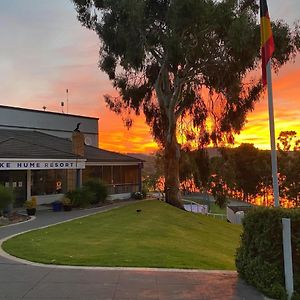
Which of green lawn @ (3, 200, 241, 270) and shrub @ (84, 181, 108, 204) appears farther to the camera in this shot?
shrub @ (84, 181, 108, 204)

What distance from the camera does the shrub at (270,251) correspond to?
7.16m

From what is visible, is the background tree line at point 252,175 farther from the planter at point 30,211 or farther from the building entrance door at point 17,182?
the planter at point 30,211

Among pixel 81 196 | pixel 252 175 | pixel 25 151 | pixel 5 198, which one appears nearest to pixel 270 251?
pixel 5 198

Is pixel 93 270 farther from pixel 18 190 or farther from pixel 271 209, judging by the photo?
pixel 18 190

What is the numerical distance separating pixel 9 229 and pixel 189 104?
55.9ft

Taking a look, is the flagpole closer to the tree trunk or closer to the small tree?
the small tree

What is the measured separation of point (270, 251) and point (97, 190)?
22.3 meters

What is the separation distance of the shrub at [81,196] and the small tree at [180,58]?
211 inches

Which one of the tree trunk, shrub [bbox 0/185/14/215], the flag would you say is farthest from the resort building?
the flag

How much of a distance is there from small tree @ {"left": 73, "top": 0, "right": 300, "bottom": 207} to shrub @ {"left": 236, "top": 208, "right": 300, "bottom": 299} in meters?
18.4

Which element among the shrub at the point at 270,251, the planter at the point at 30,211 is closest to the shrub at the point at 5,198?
the planter at the point at 30,211

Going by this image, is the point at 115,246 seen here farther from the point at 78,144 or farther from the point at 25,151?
the point at 78,144

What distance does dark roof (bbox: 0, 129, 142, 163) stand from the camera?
25250 millimetres

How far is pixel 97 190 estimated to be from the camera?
29000mm
